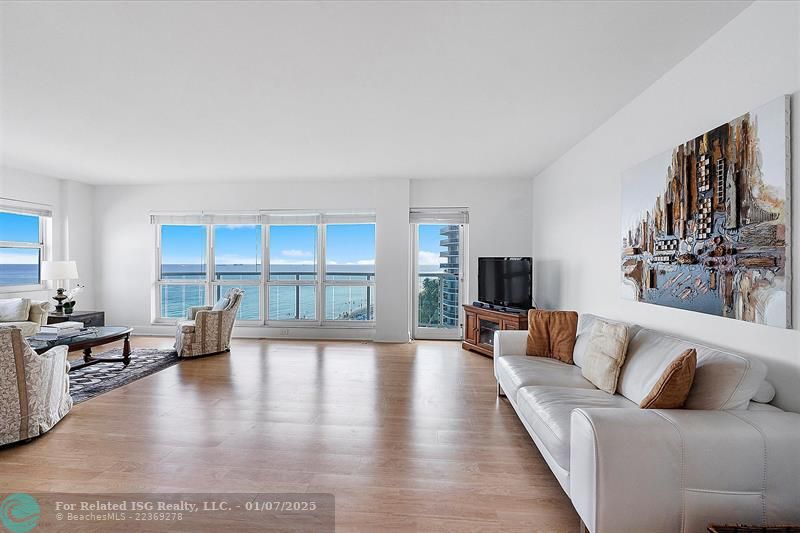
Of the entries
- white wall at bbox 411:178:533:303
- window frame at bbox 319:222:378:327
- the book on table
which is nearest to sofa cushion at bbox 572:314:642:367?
white wall at bbox 411:178:533:303

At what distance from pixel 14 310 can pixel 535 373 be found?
6347 mm

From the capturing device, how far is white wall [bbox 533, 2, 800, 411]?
6.02 ft

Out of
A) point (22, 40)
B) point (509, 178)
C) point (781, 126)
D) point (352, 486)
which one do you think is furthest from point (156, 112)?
point (509, 178)

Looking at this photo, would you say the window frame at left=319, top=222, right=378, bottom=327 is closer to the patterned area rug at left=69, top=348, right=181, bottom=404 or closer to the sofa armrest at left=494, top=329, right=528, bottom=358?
the patterned area rug at left=69, top=348, right=181, bottom=404

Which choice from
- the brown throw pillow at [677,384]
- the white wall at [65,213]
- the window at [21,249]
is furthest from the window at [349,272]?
the brown throw pillow at [677,384]

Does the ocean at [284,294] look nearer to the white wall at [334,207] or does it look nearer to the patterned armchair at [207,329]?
the white wall at [334,207]

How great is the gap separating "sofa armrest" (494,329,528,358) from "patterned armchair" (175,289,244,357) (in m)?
3.86

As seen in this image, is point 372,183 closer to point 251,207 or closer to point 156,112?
point 251,207

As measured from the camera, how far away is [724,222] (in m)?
2.11

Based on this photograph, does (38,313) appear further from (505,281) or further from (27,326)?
(505,281)

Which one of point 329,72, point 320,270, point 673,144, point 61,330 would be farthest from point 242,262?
point 673,144

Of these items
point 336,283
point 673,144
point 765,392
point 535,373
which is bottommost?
point 535,373

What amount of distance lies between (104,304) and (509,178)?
7.26 metres

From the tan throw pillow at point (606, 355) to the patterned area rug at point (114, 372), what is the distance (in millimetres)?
4376
